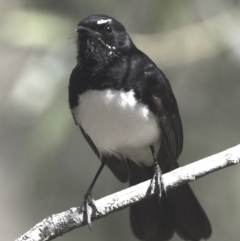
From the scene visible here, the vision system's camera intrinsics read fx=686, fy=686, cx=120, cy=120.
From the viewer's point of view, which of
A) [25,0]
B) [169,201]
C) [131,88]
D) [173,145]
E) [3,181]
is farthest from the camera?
[3,181]

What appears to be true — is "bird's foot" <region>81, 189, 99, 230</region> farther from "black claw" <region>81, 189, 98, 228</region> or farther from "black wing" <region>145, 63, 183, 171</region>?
"black wing" <region>145, 63, 183, 171</region>

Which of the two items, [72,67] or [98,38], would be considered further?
[72,67]

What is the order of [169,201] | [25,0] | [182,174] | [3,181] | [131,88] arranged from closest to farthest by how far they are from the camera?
[182,174] < [131,88] < [169,201] < [25,0] < [3,181]

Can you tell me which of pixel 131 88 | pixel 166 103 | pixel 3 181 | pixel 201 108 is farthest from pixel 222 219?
pixel 3 181

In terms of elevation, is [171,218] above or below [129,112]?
below

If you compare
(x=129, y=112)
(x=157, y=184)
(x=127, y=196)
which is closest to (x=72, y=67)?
(x=129, y=112)

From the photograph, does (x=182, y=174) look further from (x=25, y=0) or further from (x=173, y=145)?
(x=25, y=0)

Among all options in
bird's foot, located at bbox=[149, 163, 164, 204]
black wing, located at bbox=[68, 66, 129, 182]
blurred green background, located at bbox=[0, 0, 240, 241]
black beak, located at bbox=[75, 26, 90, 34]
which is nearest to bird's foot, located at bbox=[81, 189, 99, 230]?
bird's foot, located at bbox=[149, 163, 164, 204]

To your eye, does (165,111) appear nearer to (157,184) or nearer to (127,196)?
(157,184)
